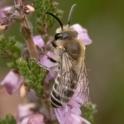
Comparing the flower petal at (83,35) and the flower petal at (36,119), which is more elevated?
the flower petal at (83,35)

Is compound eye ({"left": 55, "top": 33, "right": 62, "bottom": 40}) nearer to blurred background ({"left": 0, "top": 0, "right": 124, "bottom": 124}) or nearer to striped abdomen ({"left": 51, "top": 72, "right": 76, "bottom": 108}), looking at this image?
striped abdomen ({"left": 51, "top": 72, "right": 76, "bottom": 108})

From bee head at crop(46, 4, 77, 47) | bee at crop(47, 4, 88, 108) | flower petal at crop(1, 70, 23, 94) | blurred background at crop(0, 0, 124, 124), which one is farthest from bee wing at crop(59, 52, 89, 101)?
blurred background at crop(0, 0, 124, 124)

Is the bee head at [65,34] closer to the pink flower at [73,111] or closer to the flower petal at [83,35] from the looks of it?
the flower petal at [83,35]

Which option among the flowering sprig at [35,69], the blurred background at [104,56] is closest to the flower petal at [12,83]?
the flowering sprig at [35,69]

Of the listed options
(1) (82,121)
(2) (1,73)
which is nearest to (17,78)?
(1) (82,121)

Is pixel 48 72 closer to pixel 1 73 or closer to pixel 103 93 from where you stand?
pixel 1 73

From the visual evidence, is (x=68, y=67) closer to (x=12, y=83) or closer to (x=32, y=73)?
(x=32, y=73)

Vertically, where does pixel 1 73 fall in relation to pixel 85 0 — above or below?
below
